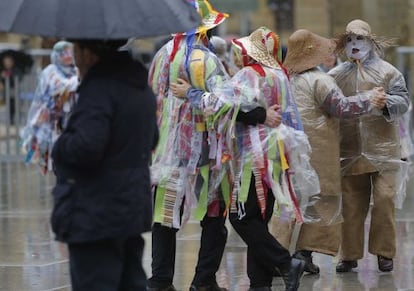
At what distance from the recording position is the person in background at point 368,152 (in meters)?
7.76

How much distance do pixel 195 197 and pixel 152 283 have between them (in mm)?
592

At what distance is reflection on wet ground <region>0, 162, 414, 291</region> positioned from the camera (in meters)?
7.55

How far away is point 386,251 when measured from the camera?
7.86 m

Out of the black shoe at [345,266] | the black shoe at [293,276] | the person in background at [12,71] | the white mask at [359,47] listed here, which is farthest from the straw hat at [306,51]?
the person in background at [12,71]

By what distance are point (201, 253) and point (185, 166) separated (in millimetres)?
551

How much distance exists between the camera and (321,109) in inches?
299

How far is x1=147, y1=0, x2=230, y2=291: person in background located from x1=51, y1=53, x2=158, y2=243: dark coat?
186cm

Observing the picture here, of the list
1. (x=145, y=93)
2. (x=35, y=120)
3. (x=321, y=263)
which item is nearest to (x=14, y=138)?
(x=35, y=120)

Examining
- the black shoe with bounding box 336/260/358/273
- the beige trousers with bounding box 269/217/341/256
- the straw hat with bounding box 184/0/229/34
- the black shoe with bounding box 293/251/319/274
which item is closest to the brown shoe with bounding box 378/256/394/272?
the black shoe with bounding box 336/260/358/273

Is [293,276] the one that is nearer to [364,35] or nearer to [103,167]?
[364,35]

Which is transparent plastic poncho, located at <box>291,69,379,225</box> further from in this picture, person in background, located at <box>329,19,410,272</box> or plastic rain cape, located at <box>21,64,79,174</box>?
plastic rain cape, located at <box>21,64,79,174</box>

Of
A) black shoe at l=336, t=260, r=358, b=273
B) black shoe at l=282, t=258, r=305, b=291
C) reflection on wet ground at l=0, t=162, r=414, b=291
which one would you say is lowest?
reflection on wet ground at l=0, t=162, r=414, b=291

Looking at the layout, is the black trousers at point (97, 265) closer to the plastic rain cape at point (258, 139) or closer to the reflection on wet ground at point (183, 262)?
the plastic rain cape at point (258, 139)

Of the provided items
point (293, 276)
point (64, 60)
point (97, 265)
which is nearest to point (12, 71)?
point (64, 60)
